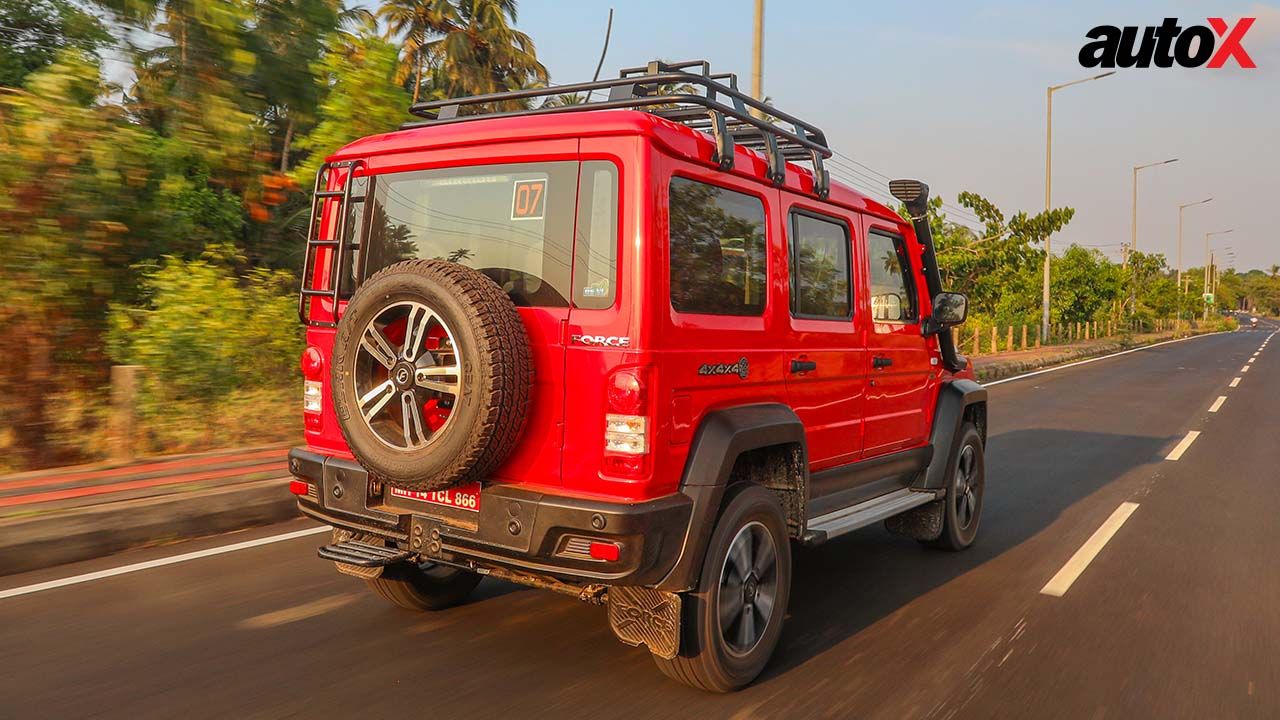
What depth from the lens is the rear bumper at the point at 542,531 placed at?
3.46 m

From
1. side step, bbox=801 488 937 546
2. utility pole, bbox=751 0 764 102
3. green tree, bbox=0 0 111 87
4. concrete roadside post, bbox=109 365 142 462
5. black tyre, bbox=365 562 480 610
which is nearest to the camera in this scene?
side step, bbox=801 488 937 546

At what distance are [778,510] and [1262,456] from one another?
9130 mm

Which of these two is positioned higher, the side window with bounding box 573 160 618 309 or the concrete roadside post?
the side window with bounding box 573 160 618 309

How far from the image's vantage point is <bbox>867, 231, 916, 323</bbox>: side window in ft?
17.6

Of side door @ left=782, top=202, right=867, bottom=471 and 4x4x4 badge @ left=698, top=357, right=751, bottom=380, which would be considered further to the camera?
side door @ left=782, top=202, right=867, bottom=471

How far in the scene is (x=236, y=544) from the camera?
601 centimetres

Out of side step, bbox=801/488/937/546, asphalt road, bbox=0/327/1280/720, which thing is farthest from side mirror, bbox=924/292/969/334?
asphalt road, bbox=0/327/1280/720

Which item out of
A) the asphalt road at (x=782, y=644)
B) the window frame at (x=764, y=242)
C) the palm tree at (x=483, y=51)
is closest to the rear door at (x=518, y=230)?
the window frame at (x=764, y=242)

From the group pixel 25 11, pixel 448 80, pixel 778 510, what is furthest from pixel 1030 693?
pixel 448 80

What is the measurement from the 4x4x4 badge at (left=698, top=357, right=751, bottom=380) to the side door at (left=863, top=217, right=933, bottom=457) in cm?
135

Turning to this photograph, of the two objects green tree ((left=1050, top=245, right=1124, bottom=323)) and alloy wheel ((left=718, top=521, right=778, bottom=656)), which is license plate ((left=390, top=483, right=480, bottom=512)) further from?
green tree ((left=1050, top=245, right=1124, bottom=323))

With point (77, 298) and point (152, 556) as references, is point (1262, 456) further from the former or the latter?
point (77, 298)

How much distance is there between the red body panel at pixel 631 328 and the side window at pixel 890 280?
102cm

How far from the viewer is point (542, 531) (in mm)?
3529
